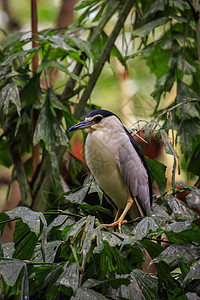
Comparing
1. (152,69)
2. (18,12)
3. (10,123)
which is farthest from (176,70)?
(18,12)

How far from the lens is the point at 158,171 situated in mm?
1324

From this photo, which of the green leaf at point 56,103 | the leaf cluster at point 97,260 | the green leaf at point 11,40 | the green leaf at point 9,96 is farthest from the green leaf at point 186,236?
the green leaf at point 11,40

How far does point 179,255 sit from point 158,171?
1.71 ft

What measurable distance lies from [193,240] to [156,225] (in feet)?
0.31

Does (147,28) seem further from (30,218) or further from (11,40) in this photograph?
(30,218)

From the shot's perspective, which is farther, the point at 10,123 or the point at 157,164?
the point at 10,123

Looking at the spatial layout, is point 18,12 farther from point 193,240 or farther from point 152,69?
point 193,240

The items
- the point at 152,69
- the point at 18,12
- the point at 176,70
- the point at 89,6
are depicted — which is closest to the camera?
the point at 176,70

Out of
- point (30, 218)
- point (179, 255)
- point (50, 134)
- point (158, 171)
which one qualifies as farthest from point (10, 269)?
point (50, 134)

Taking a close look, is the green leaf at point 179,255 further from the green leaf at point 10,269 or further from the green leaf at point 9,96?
the green leaf at point 9,96

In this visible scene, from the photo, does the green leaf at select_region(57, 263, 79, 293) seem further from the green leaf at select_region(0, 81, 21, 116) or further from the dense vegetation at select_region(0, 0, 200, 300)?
the green leaf at select_region(0, 81, 21, 116)

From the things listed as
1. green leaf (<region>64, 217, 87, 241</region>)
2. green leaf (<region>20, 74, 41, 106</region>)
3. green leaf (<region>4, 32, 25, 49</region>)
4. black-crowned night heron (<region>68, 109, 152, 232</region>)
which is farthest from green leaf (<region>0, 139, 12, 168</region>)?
green leaf (<region>64, 217, 87, 241</region>)

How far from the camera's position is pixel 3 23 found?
3055mm

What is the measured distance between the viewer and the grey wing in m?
1.29
